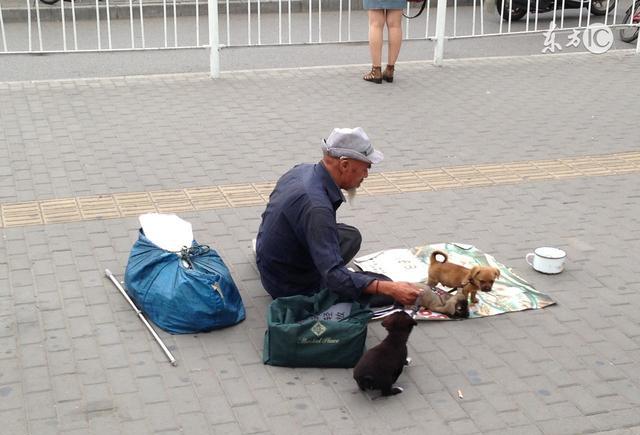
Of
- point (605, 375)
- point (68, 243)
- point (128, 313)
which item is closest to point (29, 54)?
point (68, 243)

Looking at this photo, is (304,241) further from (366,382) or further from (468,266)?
(468,266)

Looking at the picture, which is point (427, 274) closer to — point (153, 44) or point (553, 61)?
point (553, 61)

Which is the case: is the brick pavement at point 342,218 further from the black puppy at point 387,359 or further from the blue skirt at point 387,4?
the blue skirt at point 387,4

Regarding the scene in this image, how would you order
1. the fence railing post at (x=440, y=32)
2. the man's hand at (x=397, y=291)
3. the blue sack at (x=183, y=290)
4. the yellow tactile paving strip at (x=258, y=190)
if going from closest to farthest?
the man's hand at (x=397, y=291)
the blue sack at (x=183, y=290)
the yellow tactile paving strip at (x=258, y=190)
the fence railing post at (x=440, y=32)

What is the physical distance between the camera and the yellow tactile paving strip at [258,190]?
21.6 ft

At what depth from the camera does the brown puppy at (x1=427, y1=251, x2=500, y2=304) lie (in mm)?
5219

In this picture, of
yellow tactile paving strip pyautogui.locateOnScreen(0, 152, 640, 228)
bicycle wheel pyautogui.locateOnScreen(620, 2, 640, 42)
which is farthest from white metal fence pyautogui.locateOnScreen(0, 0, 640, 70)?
yellow tactile paving strip pyautogui.locateOnScreen(0, 152, 640, 228)

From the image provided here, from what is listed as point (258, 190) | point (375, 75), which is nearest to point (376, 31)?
point (375, 75)

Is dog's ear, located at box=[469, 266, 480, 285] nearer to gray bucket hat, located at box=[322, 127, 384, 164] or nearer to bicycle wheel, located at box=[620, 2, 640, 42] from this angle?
gray bucket hat, located at box=[322, 127, 384, 164]

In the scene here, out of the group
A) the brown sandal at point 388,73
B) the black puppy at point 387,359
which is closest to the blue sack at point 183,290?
the black puppy at point 387,359

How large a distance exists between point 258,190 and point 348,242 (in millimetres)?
1780

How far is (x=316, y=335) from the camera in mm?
4660

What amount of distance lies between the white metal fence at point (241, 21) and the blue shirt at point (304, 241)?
7.32 metres

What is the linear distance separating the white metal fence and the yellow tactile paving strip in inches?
190
